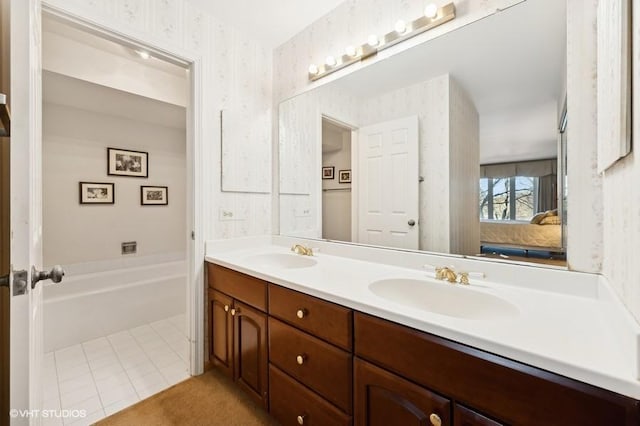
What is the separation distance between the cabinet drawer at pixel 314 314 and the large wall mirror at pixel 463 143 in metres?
0.64

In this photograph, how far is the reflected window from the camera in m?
1.14

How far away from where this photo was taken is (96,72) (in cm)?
204

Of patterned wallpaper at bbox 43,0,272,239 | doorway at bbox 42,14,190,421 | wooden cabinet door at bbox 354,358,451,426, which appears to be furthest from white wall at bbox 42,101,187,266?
wooden cabinet door at bbox 354,358,451,426

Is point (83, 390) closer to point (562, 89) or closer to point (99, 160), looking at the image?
point (99, 160)

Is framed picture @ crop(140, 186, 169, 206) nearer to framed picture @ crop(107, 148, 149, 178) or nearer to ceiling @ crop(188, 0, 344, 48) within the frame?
framed picture @ crop(107, 148, 149, 178)

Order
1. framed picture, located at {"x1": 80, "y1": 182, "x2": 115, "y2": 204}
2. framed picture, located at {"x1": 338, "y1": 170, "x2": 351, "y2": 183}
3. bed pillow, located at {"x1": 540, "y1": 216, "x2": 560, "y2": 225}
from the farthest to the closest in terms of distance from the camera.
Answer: framed picture, located at {"x1": 80, "y1": 182, "x2": 115, "y2": 204}
framed picture, located at {"x1": 338, "y1": 170, "x2": 351, "y2": 183}
bed pillow, located at {"x1": 540, "y1": 216, "x2": 560, "y2": 225}

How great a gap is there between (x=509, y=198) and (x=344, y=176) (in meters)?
0.93

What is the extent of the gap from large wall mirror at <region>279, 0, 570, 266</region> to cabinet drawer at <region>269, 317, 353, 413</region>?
2.31ft

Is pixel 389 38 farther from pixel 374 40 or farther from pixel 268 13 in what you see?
pixel 268 13

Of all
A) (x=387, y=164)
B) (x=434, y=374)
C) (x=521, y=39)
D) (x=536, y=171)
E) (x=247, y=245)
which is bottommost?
(x=434, y=374)

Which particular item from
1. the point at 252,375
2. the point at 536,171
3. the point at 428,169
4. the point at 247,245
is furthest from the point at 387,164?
the point at 252,375

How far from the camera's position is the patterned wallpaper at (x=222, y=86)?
152 cm

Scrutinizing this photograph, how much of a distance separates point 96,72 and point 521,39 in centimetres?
278

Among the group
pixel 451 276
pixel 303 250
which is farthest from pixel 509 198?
pixel 303 250
